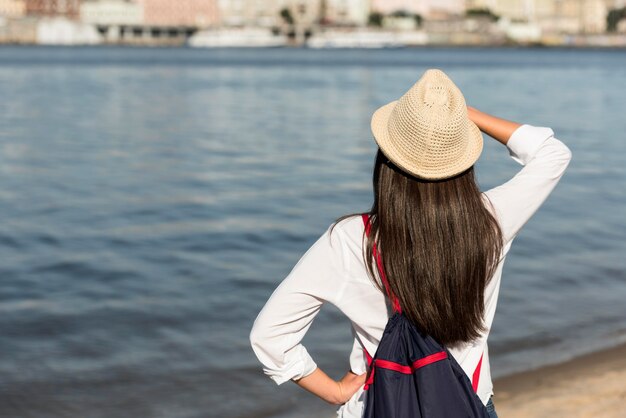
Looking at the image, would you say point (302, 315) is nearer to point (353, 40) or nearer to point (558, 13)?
point (353, 40)

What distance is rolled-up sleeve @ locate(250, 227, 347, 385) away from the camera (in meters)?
1.86

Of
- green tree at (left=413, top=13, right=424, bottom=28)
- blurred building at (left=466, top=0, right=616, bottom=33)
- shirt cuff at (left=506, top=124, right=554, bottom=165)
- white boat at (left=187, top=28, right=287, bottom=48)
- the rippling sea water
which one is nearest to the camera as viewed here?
shirt cuff at (left=506, top=124, right=554, bottom=165)

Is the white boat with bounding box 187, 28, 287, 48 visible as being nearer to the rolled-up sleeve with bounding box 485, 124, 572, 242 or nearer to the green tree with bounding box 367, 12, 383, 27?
the green tree with bounding box 367, 12, 383, 27

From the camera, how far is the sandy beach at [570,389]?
180 inches

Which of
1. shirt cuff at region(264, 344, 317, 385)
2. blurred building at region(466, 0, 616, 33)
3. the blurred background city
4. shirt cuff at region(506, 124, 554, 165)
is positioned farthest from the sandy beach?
blurred building at region(466, 0, 616, 33)

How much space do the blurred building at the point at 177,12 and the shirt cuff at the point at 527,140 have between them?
14871cm

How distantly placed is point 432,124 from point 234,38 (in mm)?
141190

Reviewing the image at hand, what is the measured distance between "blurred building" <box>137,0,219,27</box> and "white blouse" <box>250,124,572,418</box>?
488ft

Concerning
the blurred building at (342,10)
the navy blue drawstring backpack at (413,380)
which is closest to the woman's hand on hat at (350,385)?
the navy blue drawstring backpack at (413,380)

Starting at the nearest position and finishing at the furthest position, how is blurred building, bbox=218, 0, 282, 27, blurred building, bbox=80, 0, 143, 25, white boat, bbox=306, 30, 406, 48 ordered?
white boat, bbox=306, 30, 406, 48, blurred building, bbox=80, 0, 143, 25, blurred building, bbox=218, 0, 282, 27

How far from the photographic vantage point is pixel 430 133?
1852 millimetres

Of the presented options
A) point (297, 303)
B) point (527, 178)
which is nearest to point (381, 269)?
point (297, 303)

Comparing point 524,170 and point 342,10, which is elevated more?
point 342,10

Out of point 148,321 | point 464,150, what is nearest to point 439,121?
point 464,150
